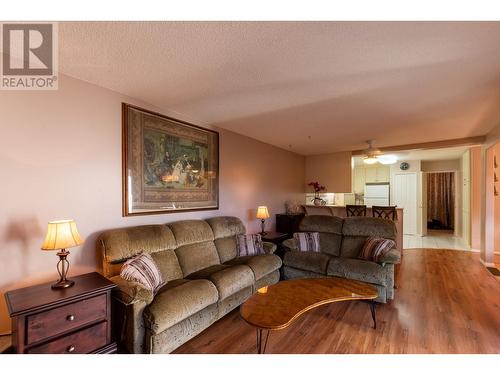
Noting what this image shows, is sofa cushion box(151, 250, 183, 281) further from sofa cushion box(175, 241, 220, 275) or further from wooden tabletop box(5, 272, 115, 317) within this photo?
wooden tabletop box(5, 272, 115, 317)

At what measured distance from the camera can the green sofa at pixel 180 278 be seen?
1.86 meters

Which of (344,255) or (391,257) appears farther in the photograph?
(344,255)

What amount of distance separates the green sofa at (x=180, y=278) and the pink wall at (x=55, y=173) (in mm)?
316

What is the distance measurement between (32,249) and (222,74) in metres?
2.22

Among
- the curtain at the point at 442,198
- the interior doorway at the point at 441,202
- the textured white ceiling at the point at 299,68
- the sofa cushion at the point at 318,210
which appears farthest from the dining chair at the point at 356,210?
the curtain at the point at 442,198

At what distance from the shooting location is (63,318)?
159cm

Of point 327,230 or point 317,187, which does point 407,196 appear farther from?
point 327,230

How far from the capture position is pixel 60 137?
2.12 meters

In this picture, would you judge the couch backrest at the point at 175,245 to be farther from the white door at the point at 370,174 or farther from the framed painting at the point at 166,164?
the white door at the point at 370,174

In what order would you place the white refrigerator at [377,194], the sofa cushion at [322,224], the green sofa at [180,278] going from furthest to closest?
the white refrigerator at [377,194] → the sofa cushion at [322,224] → the green sofa at [180,278]

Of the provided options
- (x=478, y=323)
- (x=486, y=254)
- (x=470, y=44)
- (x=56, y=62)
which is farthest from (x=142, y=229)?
(x=486, y=254)

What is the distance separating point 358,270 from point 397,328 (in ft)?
2.25

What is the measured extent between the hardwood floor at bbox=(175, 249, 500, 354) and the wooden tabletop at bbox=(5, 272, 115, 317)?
0.89m

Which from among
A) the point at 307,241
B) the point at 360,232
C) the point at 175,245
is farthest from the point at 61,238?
the point at 360,232
